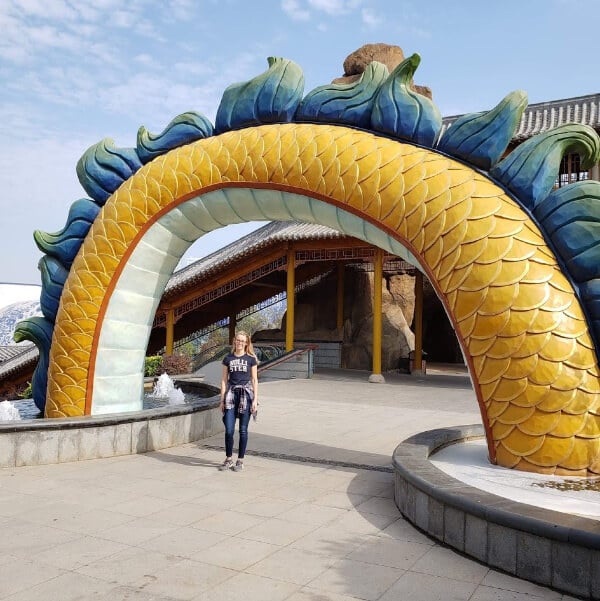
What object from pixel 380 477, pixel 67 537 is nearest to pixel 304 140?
pixel 380 477

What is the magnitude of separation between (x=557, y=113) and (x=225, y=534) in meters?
19.7

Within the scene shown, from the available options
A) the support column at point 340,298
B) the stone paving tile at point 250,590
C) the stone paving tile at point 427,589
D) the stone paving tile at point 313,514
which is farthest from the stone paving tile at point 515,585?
the support column at point 340,298

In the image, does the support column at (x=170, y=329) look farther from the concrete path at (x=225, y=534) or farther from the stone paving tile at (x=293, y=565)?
the stone paving tile at (x=293, y=565)

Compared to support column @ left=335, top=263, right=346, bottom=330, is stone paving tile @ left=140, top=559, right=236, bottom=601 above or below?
below

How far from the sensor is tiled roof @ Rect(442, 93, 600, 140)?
18375 mm

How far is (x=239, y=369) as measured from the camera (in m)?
5.41

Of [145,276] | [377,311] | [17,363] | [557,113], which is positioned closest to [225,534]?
[145,276]

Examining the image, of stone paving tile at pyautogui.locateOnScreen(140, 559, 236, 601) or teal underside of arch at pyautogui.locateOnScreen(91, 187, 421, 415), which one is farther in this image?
teal underside of arch at pyautogui.locateOnScreen(91, 187, 421, 415)

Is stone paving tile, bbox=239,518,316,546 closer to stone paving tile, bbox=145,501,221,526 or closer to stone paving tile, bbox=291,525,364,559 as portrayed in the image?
stone paving tile, bbox=291,525,364,559

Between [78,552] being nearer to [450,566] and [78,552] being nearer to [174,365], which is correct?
[450,566]

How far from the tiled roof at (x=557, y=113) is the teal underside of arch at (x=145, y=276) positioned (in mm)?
13567

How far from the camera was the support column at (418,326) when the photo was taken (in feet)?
57.7

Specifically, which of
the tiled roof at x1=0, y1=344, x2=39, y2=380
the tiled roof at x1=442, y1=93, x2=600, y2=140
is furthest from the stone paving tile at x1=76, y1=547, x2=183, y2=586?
the tiled roof at x1=0, y1=344, x2=39, y2=380

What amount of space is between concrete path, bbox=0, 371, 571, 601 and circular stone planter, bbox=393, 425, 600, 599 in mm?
83
